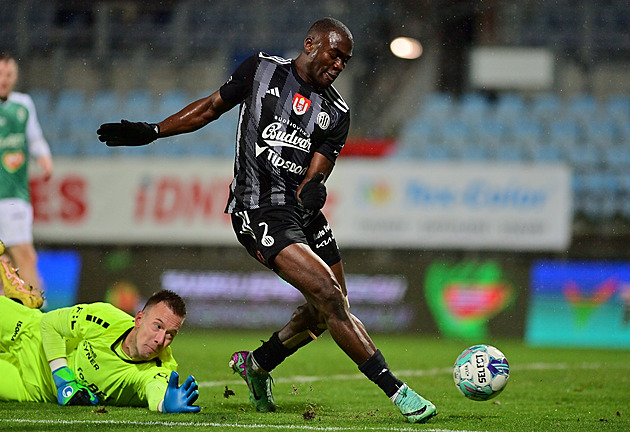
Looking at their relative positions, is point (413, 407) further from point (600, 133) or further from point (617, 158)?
point (600, 133)

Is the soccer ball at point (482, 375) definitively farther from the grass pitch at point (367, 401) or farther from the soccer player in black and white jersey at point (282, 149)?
the soccer player in black and white jersey at point (282, 149)

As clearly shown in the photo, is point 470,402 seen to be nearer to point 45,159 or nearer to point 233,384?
point 233,384

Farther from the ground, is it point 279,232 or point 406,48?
point 406,48

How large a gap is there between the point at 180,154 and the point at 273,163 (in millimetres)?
7648

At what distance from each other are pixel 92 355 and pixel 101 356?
6cm

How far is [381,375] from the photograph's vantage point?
453cm

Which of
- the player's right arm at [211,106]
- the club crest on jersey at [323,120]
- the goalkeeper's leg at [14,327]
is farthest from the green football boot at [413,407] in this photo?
the goalkeeper's leg at [14,327]

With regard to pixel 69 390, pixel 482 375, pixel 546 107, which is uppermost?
pixel 546 107

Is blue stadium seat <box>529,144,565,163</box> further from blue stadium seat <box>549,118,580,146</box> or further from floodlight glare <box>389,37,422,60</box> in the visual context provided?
floodlight glare <box>389,37,422,60</box>

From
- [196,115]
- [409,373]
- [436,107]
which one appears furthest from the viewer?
[436,107]

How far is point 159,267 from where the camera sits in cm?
1177

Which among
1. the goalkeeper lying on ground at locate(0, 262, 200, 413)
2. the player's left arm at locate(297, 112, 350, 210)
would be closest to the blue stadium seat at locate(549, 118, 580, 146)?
the player's left arm at locate(297, 112, 350, 210)

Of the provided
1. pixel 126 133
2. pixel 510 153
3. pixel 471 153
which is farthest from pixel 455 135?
pixel 126 133

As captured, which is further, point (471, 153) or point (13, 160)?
point (471, 153)
